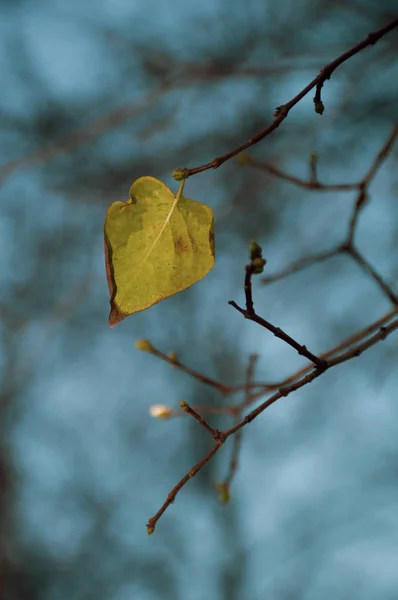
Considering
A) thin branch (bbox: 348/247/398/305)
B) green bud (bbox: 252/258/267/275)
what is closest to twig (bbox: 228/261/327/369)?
green bud (bbox: 252/258/267/275)

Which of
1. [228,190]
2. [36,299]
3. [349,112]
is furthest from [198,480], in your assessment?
[349,112]

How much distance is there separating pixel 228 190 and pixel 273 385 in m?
2.26

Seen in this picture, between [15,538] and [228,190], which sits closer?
[228,190]

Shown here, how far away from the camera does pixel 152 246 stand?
1.46 ft

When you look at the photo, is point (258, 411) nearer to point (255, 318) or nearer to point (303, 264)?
point (255, 318)

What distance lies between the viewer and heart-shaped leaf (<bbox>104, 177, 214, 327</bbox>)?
43cm

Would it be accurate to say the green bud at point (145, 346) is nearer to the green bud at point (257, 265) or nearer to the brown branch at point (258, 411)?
the brown branch at point (258, 411)

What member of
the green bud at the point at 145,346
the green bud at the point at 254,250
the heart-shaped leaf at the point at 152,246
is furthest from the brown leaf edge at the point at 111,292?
the green bud at the point at 145,346

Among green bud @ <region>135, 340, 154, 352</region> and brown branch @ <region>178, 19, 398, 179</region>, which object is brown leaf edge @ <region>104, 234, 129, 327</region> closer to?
brown branch @ <region>178, 19, 398, 179</region>

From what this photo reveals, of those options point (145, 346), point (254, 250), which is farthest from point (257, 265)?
point (145, 346)

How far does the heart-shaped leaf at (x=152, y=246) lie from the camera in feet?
1.40

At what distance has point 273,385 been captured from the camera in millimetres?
644

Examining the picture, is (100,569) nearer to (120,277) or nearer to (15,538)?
(15,538)

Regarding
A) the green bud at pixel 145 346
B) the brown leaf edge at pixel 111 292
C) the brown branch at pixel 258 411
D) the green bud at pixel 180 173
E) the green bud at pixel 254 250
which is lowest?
the brown branch at pixel 258 411
